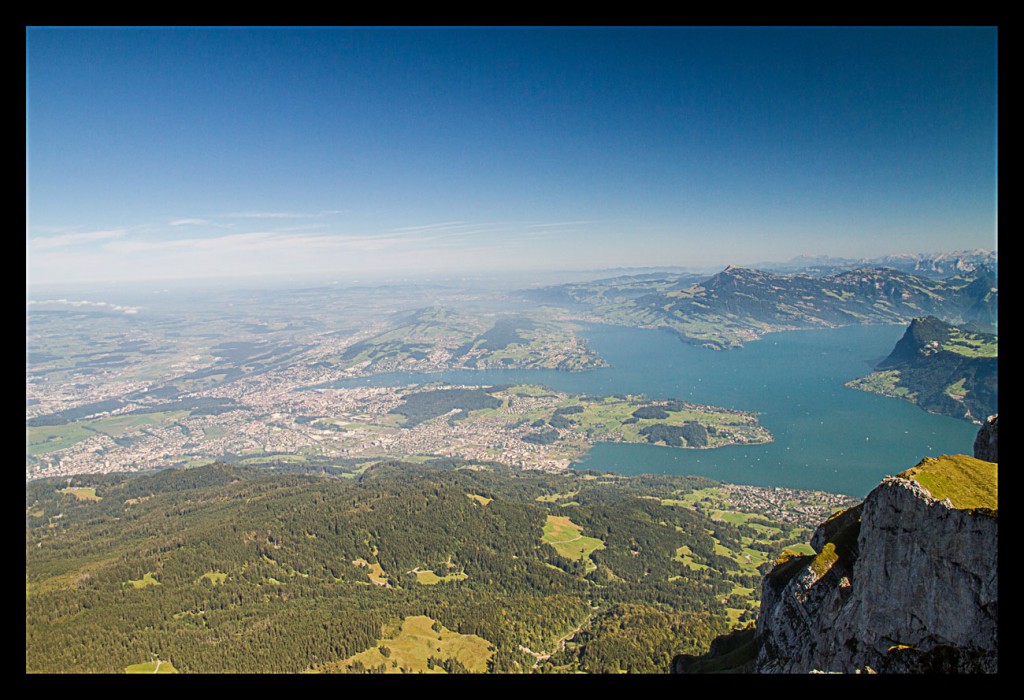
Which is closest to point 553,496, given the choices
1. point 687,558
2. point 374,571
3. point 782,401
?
point 687,558

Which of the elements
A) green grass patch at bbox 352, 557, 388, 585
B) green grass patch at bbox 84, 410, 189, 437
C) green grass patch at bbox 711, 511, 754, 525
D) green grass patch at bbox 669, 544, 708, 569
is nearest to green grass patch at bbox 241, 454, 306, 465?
green grass patch at bbox 84, 410, 189, 437

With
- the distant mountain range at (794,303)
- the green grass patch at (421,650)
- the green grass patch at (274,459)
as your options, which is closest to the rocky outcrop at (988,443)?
the green grass patch at (421,650)

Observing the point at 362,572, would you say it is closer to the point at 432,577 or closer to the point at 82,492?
the point at 432,577
